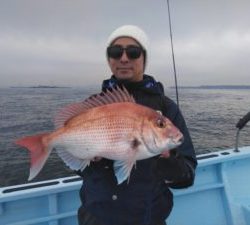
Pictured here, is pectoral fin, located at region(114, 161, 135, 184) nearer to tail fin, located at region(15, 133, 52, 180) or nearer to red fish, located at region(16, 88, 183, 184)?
red fish, located at region(16, 88, 183, 184)

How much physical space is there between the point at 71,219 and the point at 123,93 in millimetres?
2497

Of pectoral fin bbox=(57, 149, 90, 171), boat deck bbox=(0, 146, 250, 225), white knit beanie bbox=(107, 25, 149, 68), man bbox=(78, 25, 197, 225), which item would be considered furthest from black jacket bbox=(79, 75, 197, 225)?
boat deck bbox=(0, 146, 250, 225)

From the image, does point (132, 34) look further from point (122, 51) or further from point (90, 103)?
point (90, 103)

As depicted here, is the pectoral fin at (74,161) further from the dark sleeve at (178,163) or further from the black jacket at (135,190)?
the dark sleeve at (178,163)

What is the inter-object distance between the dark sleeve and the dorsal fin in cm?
55

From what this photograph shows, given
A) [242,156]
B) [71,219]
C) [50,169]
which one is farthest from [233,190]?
[50,169]

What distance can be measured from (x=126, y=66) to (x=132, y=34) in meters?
0.35

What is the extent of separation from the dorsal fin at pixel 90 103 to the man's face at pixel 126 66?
0.42m

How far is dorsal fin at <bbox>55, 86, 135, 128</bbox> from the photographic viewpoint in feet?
8.09

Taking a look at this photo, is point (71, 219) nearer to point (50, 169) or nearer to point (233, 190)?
point (233, 190)

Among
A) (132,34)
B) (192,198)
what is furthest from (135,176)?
(192,198)

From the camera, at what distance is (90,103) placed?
8.36 feet

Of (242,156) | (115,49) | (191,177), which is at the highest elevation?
(115,49)

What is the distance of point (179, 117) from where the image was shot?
9.34 feet
